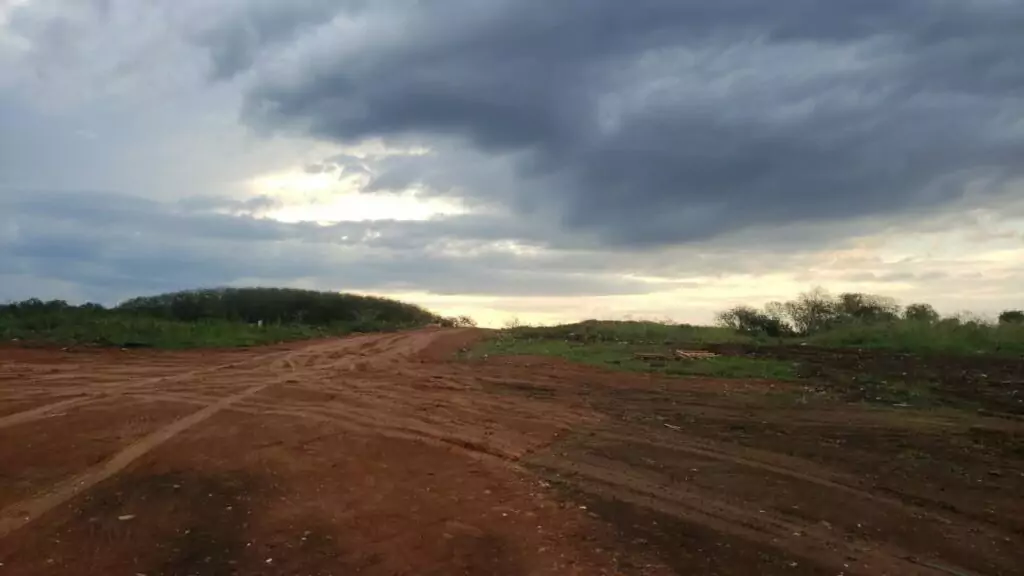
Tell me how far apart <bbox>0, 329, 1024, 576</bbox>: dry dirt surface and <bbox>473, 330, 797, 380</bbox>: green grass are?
7.86ft

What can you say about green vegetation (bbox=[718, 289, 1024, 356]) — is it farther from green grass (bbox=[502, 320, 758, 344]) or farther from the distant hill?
the distant hill

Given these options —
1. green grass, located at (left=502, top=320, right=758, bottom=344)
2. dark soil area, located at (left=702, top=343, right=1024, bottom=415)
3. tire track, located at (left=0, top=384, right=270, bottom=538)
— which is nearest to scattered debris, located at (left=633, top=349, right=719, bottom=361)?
dark soil area, located at (left=702, top=343, right=1024, bottom=415)

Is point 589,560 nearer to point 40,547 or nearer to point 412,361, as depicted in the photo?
point 40,547

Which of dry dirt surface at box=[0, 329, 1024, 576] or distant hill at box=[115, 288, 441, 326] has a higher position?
distant hill at box=[115, 288, 441, 326]

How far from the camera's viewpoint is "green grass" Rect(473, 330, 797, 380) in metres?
15.5

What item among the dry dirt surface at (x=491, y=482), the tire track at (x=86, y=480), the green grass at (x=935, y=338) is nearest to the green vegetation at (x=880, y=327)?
the green grass at (x=935, y=338)

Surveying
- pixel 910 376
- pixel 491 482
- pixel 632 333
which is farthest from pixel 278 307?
pixel 491 482

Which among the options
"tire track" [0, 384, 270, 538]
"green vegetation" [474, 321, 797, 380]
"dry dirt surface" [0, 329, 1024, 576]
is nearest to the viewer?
"dry dirt surface" [0, 329, 1024, 576]

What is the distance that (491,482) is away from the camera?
7941mm

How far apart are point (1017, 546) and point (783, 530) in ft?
5.98

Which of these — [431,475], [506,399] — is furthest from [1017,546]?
[506,399]

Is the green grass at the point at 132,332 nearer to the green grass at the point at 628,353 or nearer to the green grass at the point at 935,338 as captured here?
the green grass at the point at 628,353

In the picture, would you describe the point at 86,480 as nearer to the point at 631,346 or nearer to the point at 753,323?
the point at 631,346

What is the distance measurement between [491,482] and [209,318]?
949 inches
